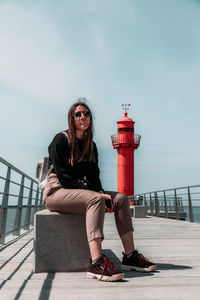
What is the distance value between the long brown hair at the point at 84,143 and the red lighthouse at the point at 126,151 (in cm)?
1175

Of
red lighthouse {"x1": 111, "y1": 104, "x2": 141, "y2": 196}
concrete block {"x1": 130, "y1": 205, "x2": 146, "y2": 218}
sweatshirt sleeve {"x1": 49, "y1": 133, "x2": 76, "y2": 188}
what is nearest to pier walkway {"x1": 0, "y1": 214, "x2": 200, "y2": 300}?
sweatshirt sleeve {"x1": 49, "y1": 133, "x2": 76, "y2": 188}

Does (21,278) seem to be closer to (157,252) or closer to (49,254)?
(49,254)

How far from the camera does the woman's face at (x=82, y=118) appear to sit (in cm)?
212

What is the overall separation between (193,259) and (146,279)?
78cm

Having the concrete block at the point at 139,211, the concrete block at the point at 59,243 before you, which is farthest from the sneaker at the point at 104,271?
the concrete block at the point at 139,211

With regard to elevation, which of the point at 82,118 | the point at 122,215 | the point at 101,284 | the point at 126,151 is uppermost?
the point at 126,151

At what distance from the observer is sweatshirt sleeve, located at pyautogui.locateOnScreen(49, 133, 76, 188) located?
198 centimetres

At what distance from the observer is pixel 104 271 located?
169 centimetres

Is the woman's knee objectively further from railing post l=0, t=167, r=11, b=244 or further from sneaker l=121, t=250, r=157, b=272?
railing post l=0, t=167, r=11, b=244

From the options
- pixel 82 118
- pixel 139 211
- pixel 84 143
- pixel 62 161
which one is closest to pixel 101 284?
pixel 62 161

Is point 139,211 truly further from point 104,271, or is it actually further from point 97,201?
point 104,271

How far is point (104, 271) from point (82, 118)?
942mm

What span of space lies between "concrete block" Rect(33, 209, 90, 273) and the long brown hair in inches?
14.2

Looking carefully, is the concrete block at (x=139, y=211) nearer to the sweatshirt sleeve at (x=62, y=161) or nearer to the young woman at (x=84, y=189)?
the young woman at (x=84, y=189)
